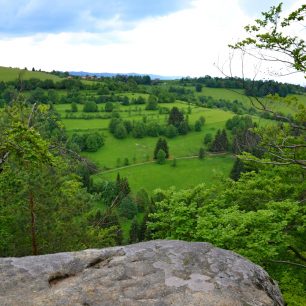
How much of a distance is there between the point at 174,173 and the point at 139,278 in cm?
12134

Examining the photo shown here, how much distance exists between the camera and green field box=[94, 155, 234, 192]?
122 meters

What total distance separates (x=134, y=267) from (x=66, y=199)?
13.9 metres

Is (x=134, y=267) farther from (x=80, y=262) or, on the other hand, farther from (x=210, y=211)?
(x=210, y=211)

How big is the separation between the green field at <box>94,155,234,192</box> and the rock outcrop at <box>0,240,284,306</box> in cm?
10878

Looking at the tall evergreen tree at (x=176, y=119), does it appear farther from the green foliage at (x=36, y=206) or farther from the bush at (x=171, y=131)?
the green foliage at (x=36, y=206)

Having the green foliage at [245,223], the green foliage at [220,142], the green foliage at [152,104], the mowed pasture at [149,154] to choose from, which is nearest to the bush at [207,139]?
the mowed pasture at [149,154]

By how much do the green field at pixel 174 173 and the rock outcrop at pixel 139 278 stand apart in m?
109

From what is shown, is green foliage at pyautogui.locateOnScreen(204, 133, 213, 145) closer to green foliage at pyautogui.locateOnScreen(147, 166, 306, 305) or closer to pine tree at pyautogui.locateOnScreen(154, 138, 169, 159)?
pine tree at pyautogui.locateOnScreen(154, 138, 169, 159)

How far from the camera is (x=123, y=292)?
8.20 m

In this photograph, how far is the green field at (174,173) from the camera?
12173 centimetres

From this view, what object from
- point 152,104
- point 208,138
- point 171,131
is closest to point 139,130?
point 171,131

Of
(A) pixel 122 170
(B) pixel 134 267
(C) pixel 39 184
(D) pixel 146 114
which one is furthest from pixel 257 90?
(D) pixel 146 114

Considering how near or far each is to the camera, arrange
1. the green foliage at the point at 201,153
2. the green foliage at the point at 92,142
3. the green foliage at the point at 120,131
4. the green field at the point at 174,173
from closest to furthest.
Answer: the green field at the point at 174,173
the green foliage at the point at 201,153
the green foliage at the point at 92,142
the green foliage at the point at 120,131

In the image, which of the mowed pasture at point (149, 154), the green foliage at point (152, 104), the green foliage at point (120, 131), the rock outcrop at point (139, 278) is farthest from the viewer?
the green foliage at point (152, 104)
